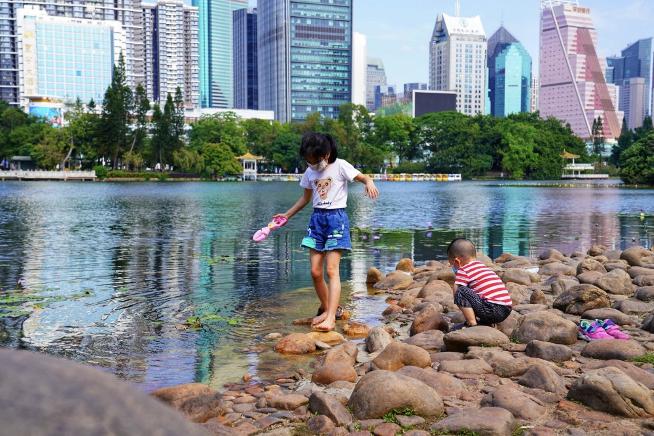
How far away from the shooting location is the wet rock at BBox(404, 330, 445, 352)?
5668 mm

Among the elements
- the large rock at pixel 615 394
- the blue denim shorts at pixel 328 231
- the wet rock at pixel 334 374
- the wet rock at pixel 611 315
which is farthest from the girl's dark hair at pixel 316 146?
the large rock at pixel 615 394

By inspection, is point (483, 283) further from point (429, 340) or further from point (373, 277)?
point (373, 277)

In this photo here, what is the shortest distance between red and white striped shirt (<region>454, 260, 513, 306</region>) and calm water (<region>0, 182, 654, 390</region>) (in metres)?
1.68

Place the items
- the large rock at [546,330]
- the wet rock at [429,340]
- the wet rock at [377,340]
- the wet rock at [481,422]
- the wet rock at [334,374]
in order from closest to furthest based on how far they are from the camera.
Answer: the wet rock at [481,422] → the wet rock at [334,374] → the large rock at [546,330] → the wet rock at [429,340] → the wet rock at [377,340]

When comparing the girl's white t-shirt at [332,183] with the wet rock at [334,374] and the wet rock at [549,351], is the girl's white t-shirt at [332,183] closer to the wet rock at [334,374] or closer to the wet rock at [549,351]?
the wet rock at [334,374]

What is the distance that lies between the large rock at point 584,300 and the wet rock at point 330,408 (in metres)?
3.73

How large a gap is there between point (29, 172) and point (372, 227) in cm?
7360

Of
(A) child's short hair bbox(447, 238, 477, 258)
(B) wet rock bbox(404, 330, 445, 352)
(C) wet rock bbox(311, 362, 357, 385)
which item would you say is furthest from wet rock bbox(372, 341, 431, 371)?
(A) child's short hair bbox(447, 238, 477, 258)

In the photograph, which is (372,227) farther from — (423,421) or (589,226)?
(423,421)

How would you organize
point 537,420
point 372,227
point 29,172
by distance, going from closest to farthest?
1. point 537,420
2. point 372,227
3. point 29,172

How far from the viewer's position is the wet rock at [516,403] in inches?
148

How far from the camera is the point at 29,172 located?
273 ft

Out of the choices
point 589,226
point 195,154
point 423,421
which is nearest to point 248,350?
point 423,421

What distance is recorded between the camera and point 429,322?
6.30 meters
